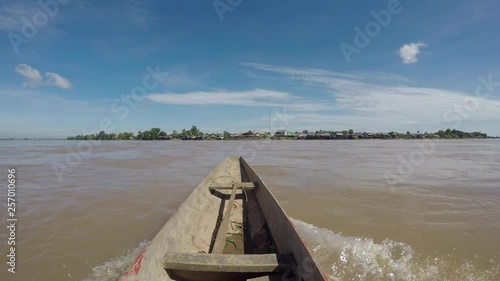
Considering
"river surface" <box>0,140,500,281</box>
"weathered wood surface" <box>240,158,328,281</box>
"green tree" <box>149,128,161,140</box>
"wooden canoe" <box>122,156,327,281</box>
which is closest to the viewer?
"weathered wood surface" <box>240,158,328,281</box>

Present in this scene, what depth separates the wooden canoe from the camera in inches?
118

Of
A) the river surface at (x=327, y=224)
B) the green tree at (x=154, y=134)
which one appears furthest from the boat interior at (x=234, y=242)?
the green tree at (x=154, y=134)

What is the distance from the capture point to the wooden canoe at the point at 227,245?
3006mm

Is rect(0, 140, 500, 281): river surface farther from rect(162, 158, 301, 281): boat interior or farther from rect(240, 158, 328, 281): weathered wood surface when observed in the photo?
→ rect(162, 158, 301, 281): boat interior

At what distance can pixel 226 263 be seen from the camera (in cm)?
306

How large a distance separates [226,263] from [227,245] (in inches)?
57.4

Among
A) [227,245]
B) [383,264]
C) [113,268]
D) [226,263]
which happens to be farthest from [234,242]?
[383,264]

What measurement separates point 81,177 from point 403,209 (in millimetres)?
12863

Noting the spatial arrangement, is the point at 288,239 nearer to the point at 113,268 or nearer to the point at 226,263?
the point at 226,263

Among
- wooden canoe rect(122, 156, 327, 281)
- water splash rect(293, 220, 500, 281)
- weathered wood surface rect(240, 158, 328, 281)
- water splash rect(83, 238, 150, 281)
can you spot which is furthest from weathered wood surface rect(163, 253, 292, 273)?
water splash rect(293, 220, 500, 281)

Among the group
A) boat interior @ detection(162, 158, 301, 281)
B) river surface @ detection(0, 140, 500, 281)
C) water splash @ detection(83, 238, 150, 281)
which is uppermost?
boat interior @ detection(162, 158, 301, 281)

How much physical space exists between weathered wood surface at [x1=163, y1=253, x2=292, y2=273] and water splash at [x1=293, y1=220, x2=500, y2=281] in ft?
4.25

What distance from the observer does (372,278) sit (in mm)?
3854

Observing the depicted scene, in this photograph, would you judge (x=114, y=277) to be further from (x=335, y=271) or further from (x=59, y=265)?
(x=335, y=271)
